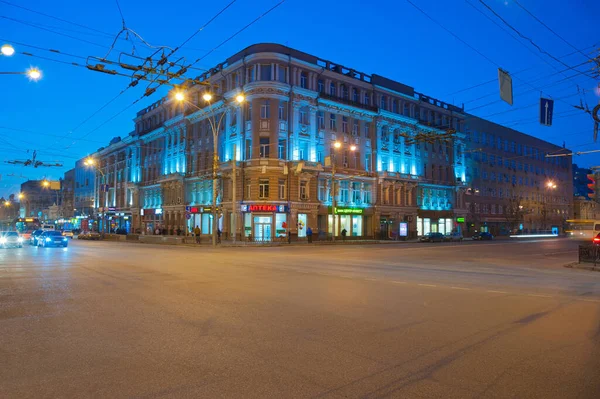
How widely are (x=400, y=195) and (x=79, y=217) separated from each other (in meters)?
75.5

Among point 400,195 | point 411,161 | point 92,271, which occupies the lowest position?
point 92,271

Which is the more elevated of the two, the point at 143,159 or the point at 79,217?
the point at 143,159

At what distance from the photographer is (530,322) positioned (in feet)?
26.5

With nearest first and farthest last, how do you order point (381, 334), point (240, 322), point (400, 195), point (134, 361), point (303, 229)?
point (134, 361)
point (381, 334)
point (240, 322)
point (303, 229)
point (400, 195)

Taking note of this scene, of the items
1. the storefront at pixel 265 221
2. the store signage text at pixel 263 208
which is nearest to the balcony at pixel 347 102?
the storefront at pixel 265 221

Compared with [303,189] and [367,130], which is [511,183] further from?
[303,189]

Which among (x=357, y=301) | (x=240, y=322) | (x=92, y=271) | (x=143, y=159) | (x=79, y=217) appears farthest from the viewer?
(x=79, y=217)

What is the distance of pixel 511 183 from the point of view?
7919 centimetres

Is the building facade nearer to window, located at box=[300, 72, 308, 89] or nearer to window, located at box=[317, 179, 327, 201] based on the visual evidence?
window, located at box=[317, 179, 327, 201]

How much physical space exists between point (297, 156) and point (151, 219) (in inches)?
1249

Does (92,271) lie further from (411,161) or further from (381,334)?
(411,161)

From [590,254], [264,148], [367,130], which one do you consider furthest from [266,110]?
[590,254]

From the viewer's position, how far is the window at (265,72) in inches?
1777

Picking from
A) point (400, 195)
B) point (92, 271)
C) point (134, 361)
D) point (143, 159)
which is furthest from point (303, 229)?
point (134, 361)
